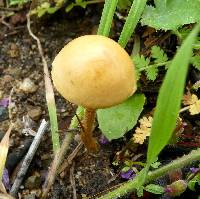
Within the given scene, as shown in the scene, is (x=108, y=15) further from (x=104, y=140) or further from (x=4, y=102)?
(x=4, y=102)

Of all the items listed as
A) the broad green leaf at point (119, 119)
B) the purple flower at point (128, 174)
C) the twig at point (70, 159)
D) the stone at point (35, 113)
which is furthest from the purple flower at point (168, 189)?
the stone at point (35, 113)

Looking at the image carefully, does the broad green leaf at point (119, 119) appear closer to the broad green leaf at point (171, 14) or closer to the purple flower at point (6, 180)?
the broad green leaf at point (171, 14)

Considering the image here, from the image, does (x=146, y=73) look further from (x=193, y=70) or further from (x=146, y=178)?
(x=146, y=178)

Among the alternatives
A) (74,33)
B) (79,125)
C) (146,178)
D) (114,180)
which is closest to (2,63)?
(74,33)

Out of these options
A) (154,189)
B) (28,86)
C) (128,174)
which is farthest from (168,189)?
(28,86)

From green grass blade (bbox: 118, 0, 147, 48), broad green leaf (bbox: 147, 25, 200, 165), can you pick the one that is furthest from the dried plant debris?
broad green leaf (bbox: 147, 25, 200, 165)

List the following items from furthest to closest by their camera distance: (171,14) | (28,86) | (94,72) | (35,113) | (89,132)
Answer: (28,86), (35,113), (171,14), (89,132), (94,72)
